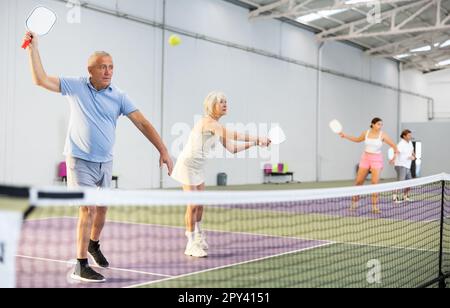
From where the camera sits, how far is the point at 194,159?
5.17 meters

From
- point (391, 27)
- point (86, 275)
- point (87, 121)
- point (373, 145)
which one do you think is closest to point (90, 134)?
point (87, 121)

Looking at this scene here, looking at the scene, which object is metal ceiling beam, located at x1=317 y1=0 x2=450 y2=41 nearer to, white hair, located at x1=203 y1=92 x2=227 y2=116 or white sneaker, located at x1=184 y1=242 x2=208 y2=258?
white hair, located at x1=203 y1=92 x2=227 y2=116

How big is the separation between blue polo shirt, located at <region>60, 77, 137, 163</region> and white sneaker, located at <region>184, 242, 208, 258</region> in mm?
1380

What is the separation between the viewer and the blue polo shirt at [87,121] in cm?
397

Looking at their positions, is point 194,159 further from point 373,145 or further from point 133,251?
point 373,145

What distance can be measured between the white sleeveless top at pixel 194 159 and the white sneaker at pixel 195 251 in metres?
0.56

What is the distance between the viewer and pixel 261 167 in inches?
705

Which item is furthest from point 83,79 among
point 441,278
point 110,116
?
point 441,278

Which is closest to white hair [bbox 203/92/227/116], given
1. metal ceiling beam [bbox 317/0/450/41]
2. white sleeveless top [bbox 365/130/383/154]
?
white sleeveless top [bbox 365/130/383/154]

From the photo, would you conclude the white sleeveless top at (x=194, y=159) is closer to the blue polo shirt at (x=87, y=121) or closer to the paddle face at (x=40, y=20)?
the blue polo shirt at (x=87, y=121)

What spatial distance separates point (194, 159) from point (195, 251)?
84 centimetres

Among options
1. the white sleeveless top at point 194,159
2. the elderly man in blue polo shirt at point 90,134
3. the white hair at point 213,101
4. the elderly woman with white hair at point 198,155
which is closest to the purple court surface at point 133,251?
the elderly woman with white hair at point 198,155

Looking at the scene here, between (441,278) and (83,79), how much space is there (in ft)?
10.1
